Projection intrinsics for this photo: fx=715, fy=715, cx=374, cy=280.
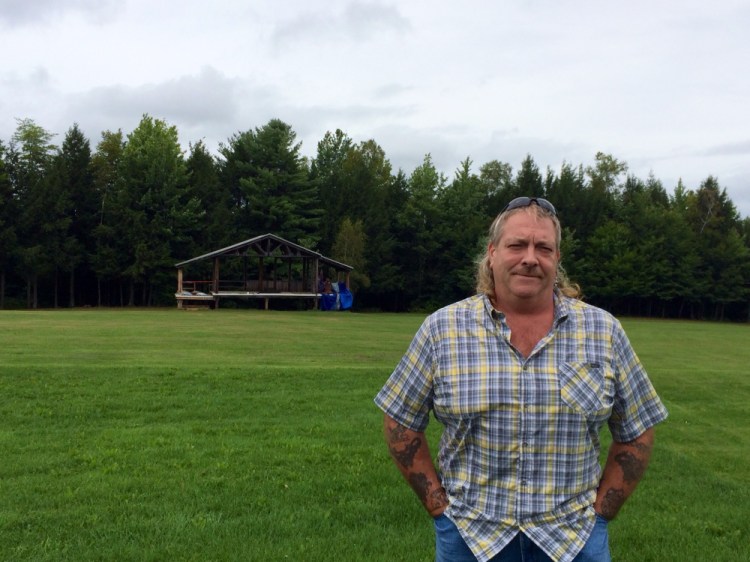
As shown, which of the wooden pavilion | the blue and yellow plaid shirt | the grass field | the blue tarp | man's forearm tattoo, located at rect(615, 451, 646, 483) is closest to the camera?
the blue and yellow plaid shirt

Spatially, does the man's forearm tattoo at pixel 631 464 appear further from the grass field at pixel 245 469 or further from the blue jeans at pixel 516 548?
the grass field at pixel 245 469

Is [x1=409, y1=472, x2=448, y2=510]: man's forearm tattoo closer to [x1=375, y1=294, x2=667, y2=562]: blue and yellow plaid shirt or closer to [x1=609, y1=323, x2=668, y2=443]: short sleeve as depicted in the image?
[x1=375, y1=294, x2=667, y2=562]: blue and yellow plaid shirt

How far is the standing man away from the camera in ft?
8.40

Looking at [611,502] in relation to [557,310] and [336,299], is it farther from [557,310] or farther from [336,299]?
[336,299]

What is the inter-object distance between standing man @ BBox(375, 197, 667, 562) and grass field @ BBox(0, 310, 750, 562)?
2.37 meters

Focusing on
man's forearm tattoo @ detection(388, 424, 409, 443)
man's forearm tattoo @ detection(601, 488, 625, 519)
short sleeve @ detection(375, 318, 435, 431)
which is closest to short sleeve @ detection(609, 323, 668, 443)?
man's forearm tattoo @ detection(601, 488, 625, 519)

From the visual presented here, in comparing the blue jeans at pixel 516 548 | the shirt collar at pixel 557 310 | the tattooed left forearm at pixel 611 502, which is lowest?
the blue jeans at pixel 516 548

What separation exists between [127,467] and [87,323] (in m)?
20.3

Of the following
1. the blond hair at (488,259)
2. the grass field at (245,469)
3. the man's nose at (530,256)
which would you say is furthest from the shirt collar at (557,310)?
the grass field at (245,469)

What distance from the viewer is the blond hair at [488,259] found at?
285cm

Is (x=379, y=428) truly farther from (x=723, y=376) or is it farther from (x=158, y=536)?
(x=723, y=376)

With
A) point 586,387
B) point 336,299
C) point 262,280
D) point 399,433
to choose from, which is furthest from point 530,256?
point 336,299

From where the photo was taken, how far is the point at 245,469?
6695mm

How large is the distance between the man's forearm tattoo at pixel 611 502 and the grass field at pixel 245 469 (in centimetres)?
240
